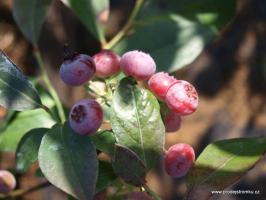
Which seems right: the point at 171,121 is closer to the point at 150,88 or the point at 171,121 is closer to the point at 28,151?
the point at 150,88

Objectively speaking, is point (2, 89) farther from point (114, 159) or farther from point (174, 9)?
point (174, 9)

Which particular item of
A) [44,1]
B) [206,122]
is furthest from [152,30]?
[206,122]

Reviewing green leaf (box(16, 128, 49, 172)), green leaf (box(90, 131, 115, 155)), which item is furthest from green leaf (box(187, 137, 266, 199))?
green leaf (box(16, 128, 49, 172))

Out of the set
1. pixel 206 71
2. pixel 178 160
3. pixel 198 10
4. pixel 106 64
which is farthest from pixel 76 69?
pixel 206 71

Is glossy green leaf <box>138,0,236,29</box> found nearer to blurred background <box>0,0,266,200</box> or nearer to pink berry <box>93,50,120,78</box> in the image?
pink berry <box>93,50,120,78</box>

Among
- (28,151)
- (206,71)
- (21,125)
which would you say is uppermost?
(28,151)
